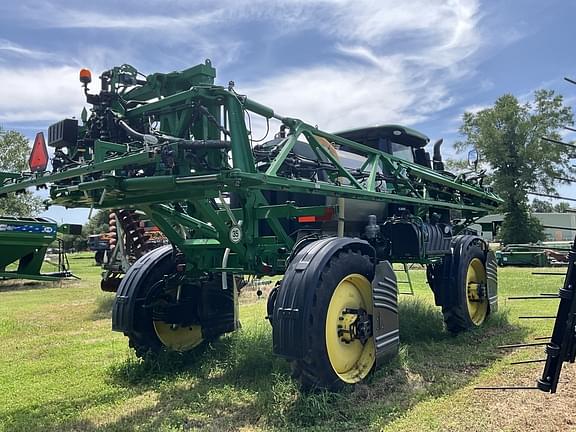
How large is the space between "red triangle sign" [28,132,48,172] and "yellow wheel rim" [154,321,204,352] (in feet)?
7.34

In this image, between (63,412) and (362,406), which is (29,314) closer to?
(63,412)

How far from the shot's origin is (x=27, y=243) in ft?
15.9

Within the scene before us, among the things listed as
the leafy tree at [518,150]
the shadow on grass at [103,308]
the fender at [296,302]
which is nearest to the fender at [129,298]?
the fender at [296,302]

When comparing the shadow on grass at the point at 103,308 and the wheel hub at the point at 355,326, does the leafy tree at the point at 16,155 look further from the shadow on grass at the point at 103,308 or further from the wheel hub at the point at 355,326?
the wheel hub at the point at 355,326

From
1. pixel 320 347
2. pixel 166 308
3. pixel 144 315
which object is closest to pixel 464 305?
pixel 320 347

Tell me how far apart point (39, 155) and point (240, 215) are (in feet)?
7.08

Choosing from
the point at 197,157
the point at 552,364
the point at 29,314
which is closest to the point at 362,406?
the point at 552,364

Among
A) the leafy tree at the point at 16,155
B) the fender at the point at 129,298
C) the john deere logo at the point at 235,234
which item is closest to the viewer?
the john deere logo at the point at 235,234

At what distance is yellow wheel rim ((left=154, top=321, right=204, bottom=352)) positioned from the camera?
6.16m

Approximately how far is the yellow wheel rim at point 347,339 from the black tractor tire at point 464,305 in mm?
2467

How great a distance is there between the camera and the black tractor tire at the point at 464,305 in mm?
7066

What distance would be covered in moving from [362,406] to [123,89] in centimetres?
341

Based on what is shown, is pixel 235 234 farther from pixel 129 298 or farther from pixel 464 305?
pixel 464 305

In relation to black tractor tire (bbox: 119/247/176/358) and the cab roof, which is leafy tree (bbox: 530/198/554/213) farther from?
black tractor tire (bbox: 119/247/176/358)
